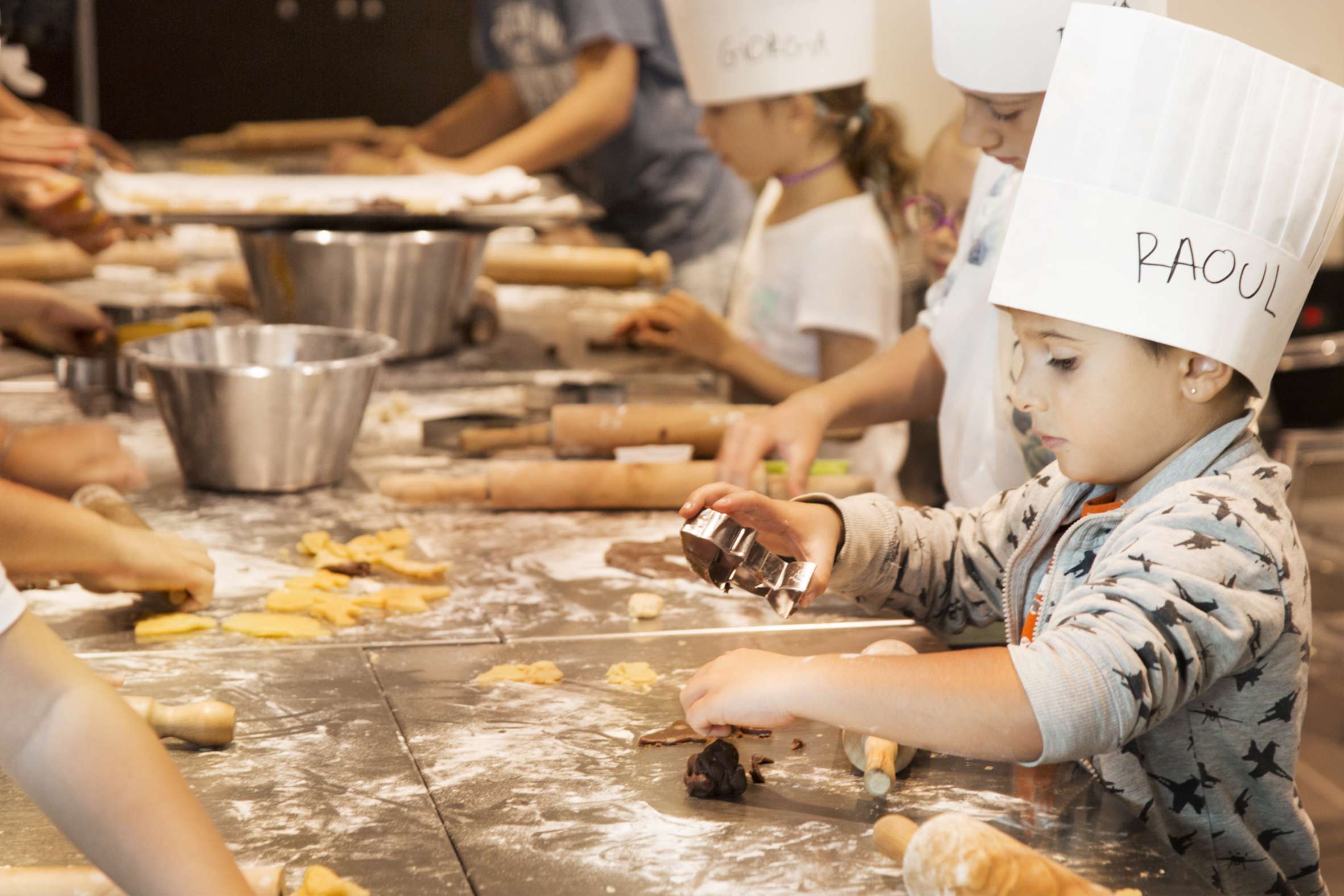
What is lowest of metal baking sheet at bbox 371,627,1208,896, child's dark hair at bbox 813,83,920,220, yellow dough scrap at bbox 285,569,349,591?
yellow dough scrap at bbox 285,569,349,591

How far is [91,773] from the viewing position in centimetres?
69

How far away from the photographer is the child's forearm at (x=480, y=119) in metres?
4.16

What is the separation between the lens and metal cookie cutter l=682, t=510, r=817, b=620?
45.0 inches

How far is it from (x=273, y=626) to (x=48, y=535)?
224mm

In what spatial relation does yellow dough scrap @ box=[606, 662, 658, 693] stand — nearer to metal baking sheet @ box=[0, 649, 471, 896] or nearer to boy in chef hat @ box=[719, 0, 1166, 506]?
metal baking sheet @ box=[0, 649, 471, 896]

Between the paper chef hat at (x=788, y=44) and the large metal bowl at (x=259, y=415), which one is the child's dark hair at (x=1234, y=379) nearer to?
the large metal bowl at (x=259, y=415)

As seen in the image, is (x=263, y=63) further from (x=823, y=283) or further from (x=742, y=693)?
(x=742, y=693)

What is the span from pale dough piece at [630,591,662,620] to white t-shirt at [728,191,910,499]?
976mm

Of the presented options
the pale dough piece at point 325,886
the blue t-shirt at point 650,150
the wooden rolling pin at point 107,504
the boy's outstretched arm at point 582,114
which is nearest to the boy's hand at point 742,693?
the pale dough piece at point 325,886

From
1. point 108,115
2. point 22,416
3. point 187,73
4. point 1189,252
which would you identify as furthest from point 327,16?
point 1189,252

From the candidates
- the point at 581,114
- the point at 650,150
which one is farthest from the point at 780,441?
the point at 650,150

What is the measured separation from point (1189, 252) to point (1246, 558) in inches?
9.5

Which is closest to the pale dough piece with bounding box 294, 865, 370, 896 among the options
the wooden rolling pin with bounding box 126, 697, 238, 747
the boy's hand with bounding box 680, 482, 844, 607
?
the wooden rolling pin with bounding box 126, 697, 238, 747

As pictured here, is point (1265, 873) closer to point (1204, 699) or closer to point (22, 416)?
point (1204, 699)
